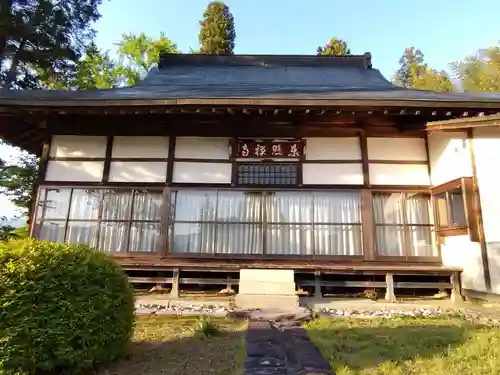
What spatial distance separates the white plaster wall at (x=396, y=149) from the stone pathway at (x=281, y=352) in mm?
4354

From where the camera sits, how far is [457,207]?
20.6ft

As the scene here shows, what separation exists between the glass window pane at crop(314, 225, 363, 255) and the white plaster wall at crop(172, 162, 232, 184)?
87.9 inches

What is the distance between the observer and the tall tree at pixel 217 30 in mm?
22578

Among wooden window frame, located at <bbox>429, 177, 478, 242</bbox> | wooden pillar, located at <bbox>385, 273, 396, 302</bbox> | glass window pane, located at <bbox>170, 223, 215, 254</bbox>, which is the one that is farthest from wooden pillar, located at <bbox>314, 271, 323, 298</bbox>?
wooden window frame, located at <bbox>429, 177, 478, 242</bbox>

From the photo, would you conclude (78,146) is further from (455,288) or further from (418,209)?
(455,288)

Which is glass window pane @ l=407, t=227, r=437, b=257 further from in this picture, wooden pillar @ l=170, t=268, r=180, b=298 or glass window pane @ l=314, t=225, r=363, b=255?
wooden pillar @ l=170, t=268, r=180, b=298

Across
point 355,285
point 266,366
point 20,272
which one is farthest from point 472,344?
point 20,272

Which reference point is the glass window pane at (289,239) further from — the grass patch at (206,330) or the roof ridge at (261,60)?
the roof ridge at (261,60)

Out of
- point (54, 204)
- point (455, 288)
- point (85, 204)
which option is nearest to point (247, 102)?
point (85, 204)

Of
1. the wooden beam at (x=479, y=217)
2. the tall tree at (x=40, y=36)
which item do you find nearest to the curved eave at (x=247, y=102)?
the wooden beam at (x=479, y=217)

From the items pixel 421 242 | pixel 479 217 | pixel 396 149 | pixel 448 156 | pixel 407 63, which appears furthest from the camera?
pixel 407 63

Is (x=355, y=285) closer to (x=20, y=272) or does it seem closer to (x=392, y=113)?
(x=392, y=113)

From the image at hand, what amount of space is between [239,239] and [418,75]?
1419 inches

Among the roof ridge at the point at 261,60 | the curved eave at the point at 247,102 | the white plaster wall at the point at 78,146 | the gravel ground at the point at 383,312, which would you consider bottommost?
the gravel ground at the point at 383,312
